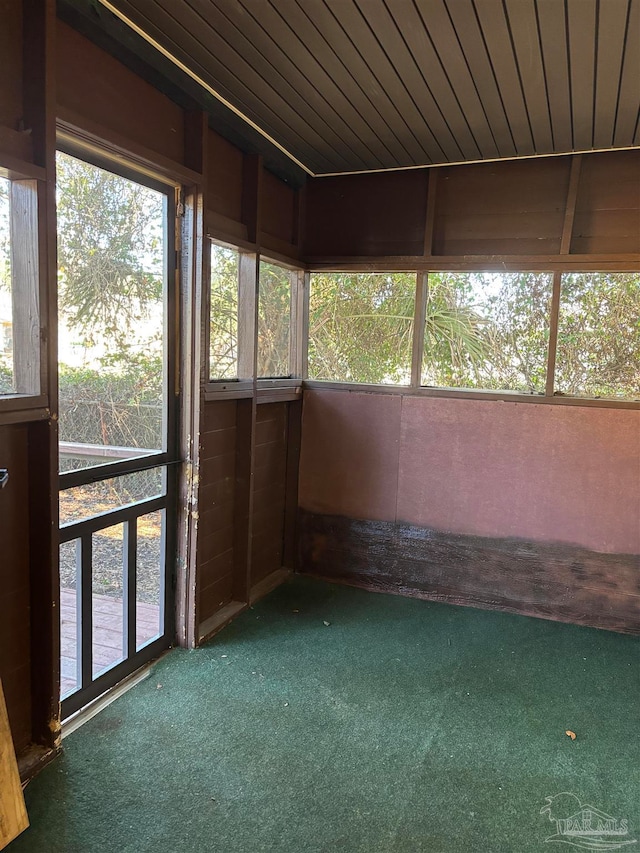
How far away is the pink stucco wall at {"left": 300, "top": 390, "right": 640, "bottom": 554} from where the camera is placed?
127 inches

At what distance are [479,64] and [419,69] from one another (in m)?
0.23

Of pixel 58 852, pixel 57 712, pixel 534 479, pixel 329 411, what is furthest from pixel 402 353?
pixel 58 852

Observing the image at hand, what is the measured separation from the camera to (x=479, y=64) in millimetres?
2184

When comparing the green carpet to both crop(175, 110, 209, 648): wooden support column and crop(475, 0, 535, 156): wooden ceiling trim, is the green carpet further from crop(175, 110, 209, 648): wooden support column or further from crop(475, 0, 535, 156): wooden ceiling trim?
crop(475, 0, 535, 156): wooden ceiling trim

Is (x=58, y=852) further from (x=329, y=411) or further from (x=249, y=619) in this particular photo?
(x=329, y=411)

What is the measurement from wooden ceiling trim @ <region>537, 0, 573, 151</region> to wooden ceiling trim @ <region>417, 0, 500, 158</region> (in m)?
0.29

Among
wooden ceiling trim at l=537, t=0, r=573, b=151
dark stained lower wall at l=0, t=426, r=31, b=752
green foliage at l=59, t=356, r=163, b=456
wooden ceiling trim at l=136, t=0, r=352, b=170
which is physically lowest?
dark stained lower wall at l=0, t=426, r=31, b=752

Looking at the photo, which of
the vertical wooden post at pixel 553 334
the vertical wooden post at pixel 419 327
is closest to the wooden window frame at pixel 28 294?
the vertical wooden post at pixel 419 327

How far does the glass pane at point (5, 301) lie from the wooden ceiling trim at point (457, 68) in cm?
149

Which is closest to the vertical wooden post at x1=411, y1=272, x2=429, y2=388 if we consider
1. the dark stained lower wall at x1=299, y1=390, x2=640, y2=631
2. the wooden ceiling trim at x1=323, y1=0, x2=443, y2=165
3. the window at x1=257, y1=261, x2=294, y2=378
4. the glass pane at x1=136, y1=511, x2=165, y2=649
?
the dark stained lower wall at x1=299, y1=390, x2=640, y2=631

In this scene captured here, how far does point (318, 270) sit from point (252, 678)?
8.08 feet

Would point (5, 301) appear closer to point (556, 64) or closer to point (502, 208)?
point (556, 64)

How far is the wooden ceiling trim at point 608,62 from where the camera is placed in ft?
6.08

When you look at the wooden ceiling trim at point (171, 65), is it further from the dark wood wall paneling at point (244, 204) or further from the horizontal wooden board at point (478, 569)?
the horizontal wooden board at point (478, 569)
